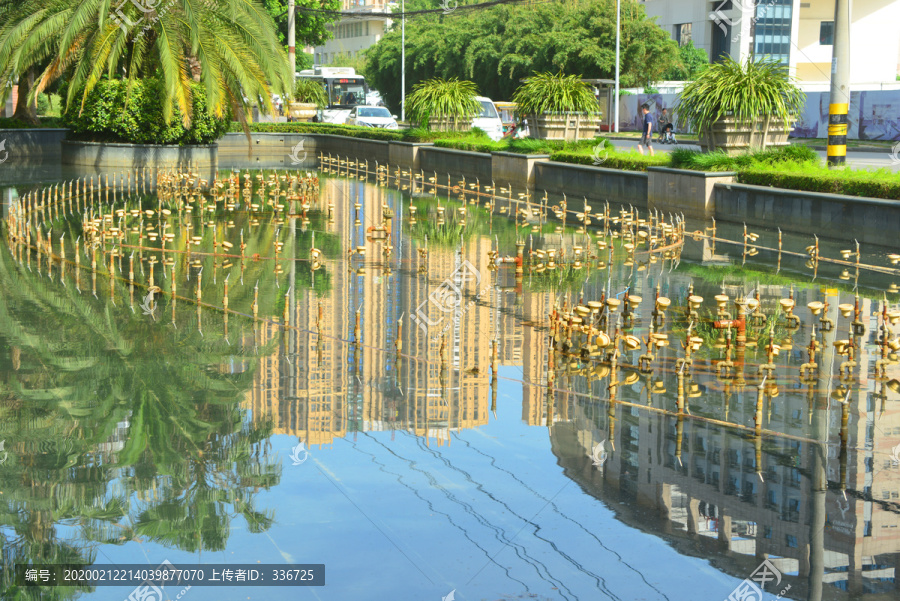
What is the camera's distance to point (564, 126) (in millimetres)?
26047

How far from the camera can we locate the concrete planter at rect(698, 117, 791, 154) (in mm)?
20109

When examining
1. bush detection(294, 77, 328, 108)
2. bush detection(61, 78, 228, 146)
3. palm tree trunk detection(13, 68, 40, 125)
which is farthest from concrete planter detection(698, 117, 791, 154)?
bush detection(294, 77, 328, 108)

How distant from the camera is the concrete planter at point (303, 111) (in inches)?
1789

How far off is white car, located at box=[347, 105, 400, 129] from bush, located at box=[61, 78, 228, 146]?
16.3 meters

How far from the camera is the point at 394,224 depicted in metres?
18.6

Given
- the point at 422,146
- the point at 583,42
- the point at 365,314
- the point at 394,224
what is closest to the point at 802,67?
the point at 583,42

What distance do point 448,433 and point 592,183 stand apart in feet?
52.5

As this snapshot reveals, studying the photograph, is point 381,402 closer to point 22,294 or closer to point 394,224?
point 22,294

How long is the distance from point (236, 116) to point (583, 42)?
27675 mm

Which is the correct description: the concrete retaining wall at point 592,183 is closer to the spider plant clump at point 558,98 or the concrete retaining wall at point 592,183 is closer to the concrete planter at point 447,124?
the spider plant clump at point 558,98

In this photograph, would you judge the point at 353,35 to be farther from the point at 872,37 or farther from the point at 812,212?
the point at 812,212

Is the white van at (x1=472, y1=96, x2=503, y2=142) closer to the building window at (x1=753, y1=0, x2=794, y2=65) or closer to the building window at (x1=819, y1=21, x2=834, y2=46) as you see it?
the building window at (x1=753, y1=0, x2=794, y2=65)

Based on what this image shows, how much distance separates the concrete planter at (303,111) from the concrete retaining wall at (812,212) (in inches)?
1160

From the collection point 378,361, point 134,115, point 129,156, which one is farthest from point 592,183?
point 378,361
